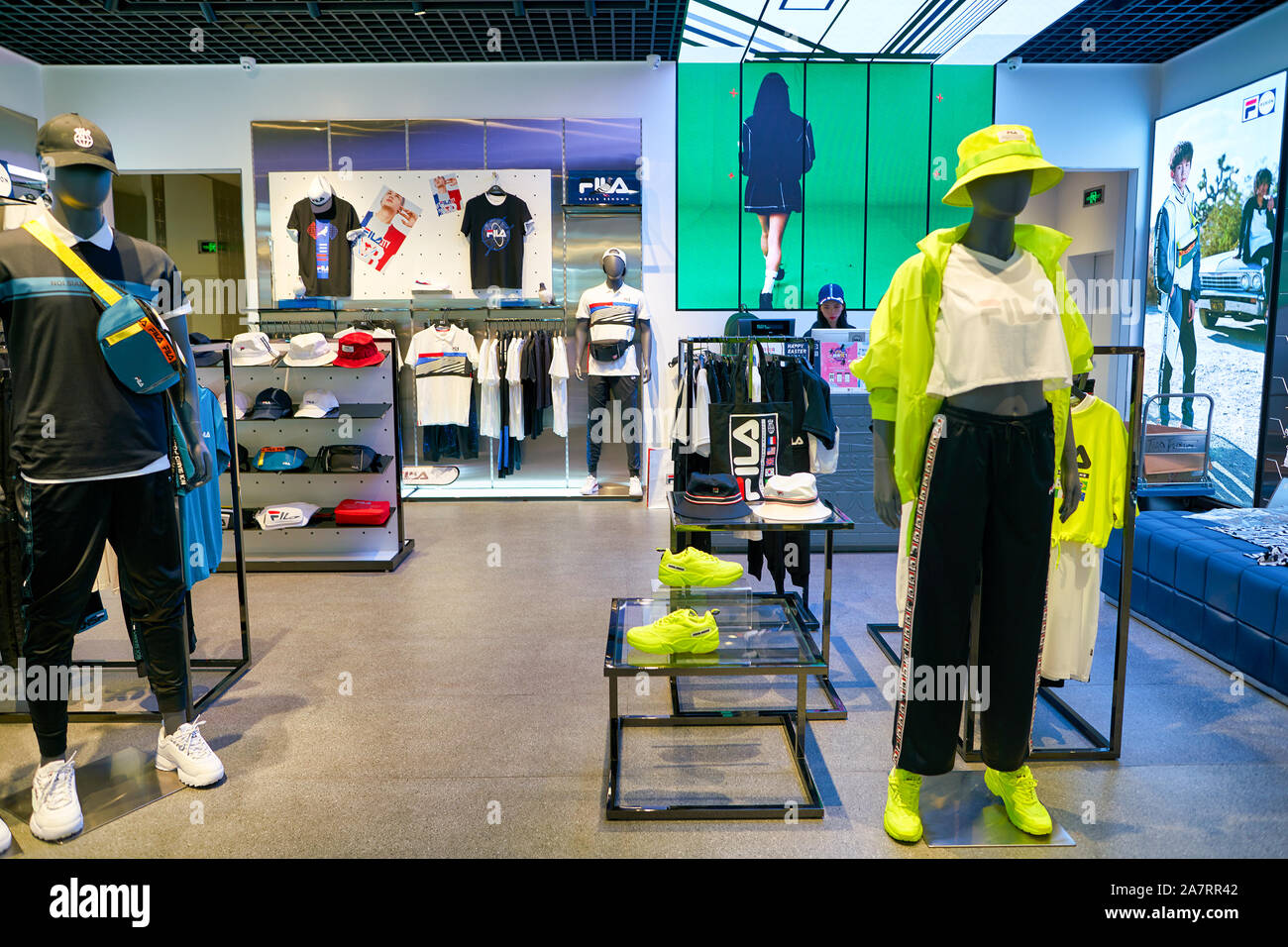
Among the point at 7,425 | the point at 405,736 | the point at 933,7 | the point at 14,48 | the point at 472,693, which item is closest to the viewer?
the point at 7,425

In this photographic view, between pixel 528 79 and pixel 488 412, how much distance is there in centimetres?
277

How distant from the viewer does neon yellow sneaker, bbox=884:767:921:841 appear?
94.8 inches

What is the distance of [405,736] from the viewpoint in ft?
10.2

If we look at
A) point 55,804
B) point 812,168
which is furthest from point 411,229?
point 55,804

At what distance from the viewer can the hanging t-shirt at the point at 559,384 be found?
7.38 metres

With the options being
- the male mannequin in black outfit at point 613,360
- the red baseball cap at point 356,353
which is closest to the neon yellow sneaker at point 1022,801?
the red baseball cap at point 356,353

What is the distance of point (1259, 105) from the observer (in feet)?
20.1

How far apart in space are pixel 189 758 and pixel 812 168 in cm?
654

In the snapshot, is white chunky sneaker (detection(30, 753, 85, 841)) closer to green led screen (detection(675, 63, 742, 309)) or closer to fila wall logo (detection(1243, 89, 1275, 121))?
green led screen (detection(675, 63, 742, 309))

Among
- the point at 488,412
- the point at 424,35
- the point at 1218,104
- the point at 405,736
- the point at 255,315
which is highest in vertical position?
the point at 424,35

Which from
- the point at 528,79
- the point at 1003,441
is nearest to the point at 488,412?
the point at 528,79

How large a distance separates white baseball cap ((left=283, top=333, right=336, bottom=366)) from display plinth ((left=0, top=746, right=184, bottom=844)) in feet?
9.06

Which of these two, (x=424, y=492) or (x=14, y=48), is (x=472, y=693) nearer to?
(x=424, y=492)

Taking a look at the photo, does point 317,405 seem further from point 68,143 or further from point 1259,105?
point 1259,105
